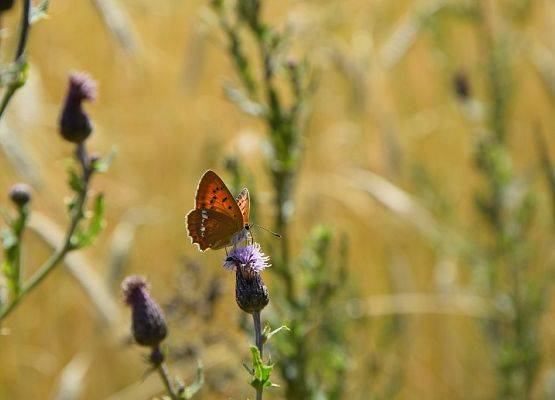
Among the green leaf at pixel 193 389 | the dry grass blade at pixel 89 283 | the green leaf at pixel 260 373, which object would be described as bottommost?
the green leaf at pixel 260 373

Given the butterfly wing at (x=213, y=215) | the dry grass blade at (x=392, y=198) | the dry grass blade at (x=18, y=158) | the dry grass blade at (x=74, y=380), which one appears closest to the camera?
the butterfly wing at (x=213, y=215)

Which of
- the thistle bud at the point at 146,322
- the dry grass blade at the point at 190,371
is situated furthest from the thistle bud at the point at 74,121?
the dry grass blade at the point at 190,371

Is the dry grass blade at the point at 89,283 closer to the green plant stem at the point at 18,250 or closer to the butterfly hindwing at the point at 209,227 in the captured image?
the green plant stem at the point at 18,250

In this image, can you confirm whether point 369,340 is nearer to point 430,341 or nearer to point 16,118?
point 430,341

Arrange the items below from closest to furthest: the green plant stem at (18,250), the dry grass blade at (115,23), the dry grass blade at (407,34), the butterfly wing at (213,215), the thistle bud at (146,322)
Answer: the butterfly wing at (213,215) < the thistle bud at (146,322) < the green plant stem at (18,250) < the dry grass blade at (115,23) < the dry grass blade at (407,34)

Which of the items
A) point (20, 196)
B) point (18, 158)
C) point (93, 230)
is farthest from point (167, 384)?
point (18, 158)

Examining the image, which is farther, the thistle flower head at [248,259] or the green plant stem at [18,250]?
the green plant stem at [18,250]

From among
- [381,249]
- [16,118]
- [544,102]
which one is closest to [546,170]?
[381,249]

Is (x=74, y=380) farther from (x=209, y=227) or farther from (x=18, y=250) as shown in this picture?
(x=209, y=227)
